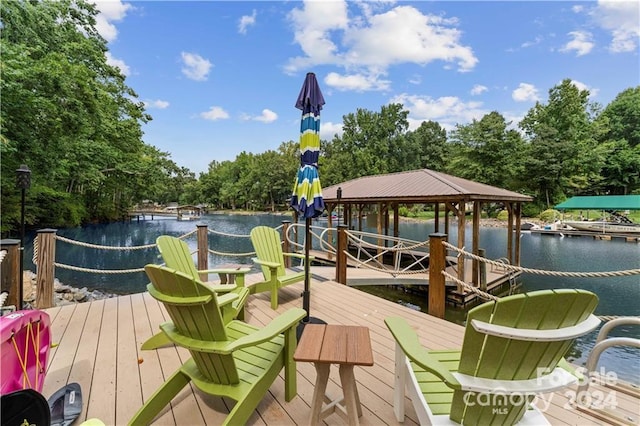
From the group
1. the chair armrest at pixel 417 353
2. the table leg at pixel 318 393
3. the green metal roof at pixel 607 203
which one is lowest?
the table leg at pixel 318 393

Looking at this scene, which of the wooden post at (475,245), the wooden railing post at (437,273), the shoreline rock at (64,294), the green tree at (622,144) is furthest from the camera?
the green tree at (622,144)

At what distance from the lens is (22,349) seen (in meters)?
1.43

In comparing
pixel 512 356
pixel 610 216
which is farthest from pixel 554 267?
pixel 610 216

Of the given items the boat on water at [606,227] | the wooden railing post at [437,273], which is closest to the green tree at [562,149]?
the boat on water at [606,227]

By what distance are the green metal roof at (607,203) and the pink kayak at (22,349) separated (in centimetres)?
2603

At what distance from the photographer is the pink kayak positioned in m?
1.29

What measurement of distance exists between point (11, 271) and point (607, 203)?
27.4 meters

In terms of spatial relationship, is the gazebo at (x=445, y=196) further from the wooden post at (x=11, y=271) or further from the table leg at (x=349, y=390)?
the table leg at (x=349, y=390)

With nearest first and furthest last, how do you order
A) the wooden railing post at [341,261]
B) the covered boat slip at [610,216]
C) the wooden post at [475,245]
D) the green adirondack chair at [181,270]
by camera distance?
the green adirondack chair at [181,270] → the wooden railing post at [341,261] → the wooden post at [475,245] → the covered boat slip at [610,216]

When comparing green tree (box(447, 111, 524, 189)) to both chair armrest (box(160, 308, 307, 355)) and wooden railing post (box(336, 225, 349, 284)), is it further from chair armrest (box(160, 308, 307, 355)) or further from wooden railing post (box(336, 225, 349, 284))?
chair armrest (box(160, 308, 307, 355))

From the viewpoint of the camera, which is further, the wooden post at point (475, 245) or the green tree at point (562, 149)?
the green tree at point (562, 149)

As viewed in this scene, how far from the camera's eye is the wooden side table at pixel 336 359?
1447 mm

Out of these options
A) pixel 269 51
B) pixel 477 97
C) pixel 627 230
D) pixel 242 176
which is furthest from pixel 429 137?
pixel 269 51

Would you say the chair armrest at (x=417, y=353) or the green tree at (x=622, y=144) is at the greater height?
the green tree at (x=622, y=144)
